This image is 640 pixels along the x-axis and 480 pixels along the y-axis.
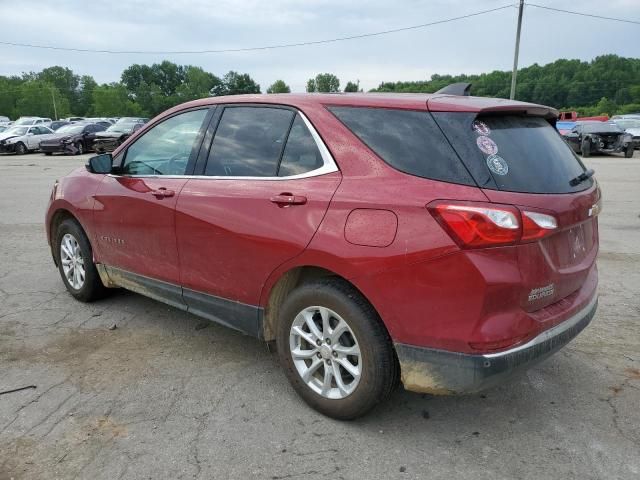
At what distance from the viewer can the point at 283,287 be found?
319 centimetres

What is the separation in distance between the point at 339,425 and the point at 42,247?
5357 millimetres

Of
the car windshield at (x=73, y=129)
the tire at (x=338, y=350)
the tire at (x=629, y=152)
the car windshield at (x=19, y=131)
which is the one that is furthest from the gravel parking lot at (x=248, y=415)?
the car windshield at (x=19, y=131)

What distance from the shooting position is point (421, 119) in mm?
2752

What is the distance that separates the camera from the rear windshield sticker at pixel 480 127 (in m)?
2.67

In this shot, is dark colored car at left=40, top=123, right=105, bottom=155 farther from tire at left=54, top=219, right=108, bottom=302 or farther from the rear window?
the rear window

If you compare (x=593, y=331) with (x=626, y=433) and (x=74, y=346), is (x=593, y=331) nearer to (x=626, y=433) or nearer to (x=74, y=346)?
(x=626, y=433)

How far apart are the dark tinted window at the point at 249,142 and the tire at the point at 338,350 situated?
790mm

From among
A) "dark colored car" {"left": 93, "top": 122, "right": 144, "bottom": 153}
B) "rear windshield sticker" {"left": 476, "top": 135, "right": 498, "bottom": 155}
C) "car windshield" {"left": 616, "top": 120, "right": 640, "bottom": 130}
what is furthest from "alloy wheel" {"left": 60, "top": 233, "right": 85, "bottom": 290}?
"car windshield" {"left": 616, "top": 120, "right": 640, "bottom": 130}

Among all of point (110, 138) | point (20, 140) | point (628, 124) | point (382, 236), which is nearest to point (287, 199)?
point (382, 236)

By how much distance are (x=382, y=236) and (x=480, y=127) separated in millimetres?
718

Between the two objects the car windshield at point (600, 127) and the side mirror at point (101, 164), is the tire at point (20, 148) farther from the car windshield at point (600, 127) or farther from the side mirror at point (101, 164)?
the side mirror at point (101, 164)

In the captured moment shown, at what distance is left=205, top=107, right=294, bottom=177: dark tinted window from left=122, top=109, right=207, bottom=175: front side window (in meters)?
0.28

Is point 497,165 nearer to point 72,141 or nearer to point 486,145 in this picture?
point 486,145

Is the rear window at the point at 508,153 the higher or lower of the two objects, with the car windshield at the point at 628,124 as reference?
higher
